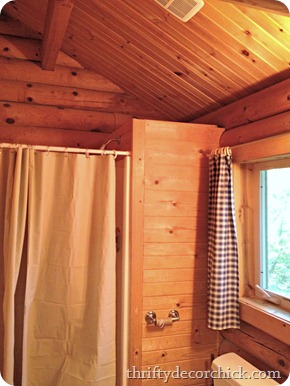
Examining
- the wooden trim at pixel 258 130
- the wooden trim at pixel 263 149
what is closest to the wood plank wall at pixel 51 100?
the wooden trim at pixel 258 130

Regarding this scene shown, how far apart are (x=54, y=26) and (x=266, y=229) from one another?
1816 millimetres

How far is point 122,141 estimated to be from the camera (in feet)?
7.17

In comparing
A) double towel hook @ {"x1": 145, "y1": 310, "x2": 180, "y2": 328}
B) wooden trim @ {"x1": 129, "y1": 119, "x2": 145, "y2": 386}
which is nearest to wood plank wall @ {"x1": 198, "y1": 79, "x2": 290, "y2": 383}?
double towel hook @ {"x1": 145, "y1": 310, "x2": 180, "y2": 328}

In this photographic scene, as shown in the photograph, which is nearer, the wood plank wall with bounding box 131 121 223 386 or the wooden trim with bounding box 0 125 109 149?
the wood plank wall with bounding box 131 121 223 386

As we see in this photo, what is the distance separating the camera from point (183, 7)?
1.39 meters

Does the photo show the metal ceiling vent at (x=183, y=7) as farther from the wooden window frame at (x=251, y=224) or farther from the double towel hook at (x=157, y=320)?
the double towel hook at (x=157, y=320)

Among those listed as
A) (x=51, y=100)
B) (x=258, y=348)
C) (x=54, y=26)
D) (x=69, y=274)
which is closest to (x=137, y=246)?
(x=69, y=274)

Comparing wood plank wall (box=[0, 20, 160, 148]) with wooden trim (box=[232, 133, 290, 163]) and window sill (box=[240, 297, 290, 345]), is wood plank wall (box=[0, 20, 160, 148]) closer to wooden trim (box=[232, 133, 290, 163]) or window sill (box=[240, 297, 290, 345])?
wooden trim (box=[232, 133, 290, 163])

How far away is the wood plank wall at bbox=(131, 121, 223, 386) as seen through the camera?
188 centimetres

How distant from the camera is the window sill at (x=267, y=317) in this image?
1544 millimetres

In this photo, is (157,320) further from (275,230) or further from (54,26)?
(54,26)

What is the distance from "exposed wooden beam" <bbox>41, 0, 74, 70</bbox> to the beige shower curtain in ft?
2.60

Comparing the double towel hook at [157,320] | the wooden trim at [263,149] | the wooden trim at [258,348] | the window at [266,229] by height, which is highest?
the wooden trim at [263,149]

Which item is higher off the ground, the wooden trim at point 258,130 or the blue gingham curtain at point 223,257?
the wooden trim at point 258,130
